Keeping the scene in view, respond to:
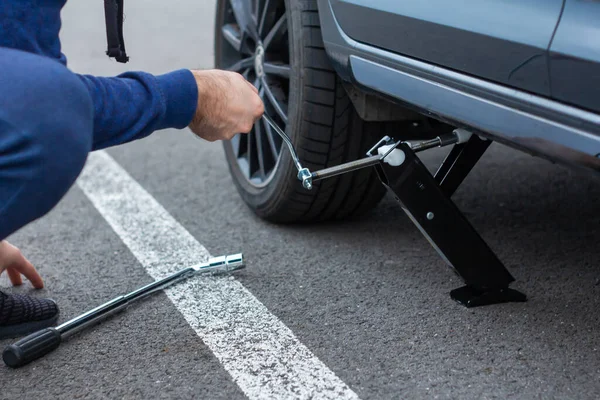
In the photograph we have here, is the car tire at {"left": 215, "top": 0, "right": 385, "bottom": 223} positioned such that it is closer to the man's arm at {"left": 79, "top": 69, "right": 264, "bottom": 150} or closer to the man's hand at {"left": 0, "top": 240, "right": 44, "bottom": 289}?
the man's arm at {"left": 79, "top": 69, "right": 264, "bottom": 150}

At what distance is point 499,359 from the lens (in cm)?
174

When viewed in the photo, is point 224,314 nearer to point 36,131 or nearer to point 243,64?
point 36,131

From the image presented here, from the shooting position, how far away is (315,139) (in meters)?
2.27

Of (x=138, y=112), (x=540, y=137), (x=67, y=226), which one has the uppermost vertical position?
(x=540, y=137)

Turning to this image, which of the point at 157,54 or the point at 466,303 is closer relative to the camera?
the point at 466,303

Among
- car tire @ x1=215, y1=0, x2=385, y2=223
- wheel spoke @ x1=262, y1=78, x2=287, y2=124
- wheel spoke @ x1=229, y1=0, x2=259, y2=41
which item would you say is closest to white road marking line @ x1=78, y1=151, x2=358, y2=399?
car tire @ x1=215, y1=0, x2=385, y2=223

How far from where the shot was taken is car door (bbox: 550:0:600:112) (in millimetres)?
1361

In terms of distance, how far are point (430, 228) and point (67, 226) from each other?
4.62ft

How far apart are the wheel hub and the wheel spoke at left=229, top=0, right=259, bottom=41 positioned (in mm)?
40

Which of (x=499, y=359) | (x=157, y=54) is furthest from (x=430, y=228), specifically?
(x=157, y=54)

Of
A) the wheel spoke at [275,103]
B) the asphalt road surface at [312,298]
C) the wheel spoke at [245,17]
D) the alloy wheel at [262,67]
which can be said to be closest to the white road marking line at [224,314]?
the asphalt road surface at [312,298]

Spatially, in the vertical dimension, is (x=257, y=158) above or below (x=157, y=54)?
above

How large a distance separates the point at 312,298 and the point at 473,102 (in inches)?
29.1

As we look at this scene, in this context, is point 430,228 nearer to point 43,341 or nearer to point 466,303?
point 466,303
